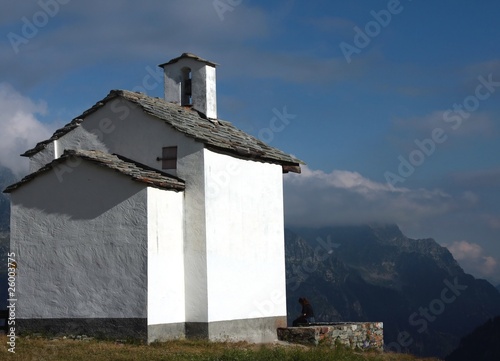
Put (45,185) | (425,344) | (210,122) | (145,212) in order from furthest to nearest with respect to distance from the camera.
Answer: (425,344), (210,122), (45,185), (145,212)

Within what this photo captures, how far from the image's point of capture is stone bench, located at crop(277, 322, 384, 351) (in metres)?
23.3

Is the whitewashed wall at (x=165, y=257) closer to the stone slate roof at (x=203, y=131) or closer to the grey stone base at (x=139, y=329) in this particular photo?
the grey stone base at (x=139, y=329)

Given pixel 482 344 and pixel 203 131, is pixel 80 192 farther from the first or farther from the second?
pixel 482 344

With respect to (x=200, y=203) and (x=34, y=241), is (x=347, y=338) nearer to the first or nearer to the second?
(x=200, y=203)

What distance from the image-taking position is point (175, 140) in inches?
877

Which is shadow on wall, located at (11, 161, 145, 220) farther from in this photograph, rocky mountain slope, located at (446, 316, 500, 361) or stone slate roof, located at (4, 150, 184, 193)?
rocky mountain slope, located at (446, 316, 500, 361)

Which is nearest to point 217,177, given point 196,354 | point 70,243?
point 70,243

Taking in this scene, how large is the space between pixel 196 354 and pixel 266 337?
5.84 m

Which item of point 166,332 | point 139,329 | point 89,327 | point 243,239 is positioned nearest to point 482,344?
point 243,239

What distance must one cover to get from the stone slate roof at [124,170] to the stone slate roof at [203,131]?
1.44m

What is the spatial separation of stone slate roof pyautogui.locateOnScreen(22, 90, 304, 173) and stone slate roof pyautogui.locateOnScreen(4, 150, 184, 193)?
4.74ft

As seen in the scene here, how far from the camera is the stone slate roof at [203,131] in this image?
73.6 ft

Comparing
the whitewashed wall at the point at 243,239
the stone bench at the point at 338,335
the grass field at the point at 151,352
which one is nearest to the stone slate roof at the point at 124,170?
Answer: the whitewashed wall at the point at 243,239

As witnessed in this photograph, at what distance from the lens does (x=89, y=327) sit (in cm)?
2069
